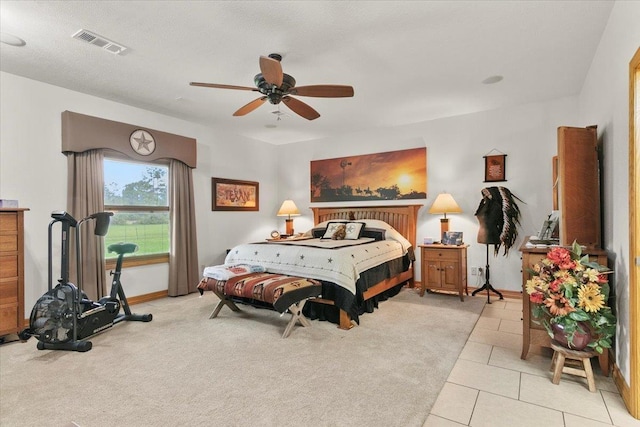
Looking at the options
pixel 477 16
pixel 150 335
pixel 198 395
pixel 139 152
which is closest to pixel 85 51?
pixel 139 152

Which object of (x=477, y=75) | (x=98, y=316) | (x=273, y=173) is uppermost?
(x=477, y=75)

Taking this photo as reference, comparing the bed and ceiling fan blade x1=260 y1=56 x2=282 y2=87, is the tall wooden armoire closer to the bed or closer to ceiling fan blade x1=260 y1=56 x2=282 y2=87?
the bed

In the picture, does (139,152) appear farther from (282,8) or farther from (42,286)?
(282,8)

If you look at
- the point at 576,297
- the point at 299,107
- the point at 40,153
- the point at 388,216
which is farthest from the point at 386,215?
the point at 40,153

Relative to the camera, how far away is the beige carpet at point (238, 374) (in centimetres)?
199

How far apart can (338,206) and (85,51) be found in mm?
4251

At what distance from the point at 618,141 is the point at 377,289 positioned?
2727 mm

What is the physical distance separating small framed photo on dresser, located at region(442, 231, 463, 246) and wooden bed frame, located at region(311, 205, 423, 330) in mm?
600

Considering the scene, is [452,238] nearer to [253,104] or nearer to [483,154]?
[483,154]

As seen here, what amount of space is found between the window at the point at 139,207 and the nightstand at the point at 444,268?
385cm

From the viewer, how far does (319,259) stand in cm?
367

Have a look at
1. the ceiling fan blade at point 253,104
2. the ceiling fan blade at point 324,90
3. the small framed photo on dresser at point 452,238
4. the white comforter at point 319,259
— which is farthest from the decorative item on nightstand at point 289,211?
the ceiling fan blade at point 324,90

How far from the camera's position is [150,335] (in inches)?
130

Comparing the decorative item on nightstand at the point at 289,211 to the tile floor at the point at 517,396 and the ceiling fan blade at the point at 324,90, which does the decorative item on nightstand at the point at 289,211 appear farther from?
the tile floor at the point at 517,396
